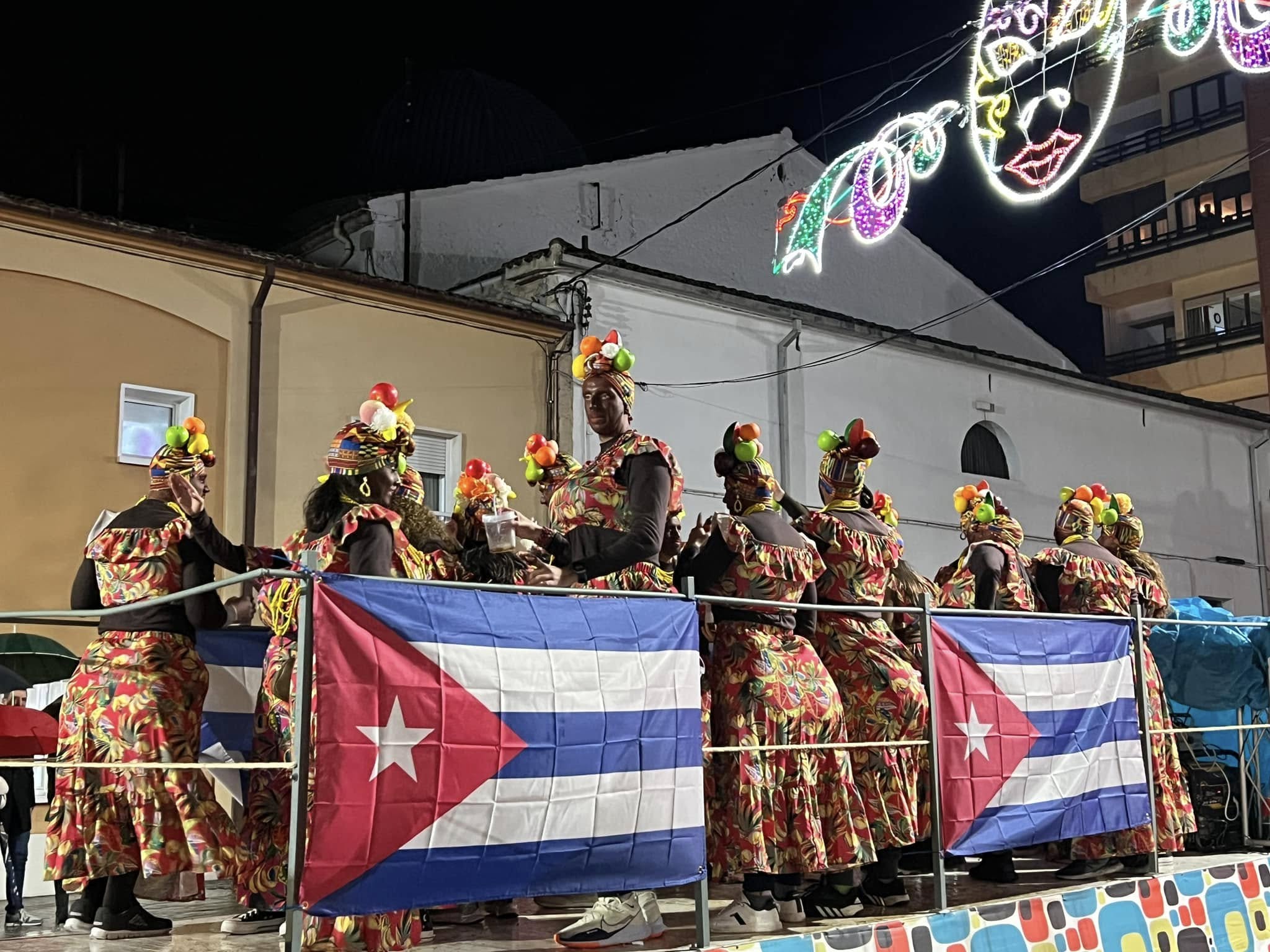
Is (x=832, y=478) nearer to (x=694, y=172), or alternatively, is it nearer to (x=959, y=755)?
(x=959, y=755)

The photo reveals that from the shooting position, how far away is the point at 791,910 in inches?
189

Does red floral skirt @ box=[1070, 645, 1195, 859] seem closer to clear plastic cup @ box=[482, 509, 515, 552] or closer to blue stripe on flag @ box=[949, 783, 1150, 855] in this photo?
blue stripe on flag @ box=[949, 783, 1150, 855]

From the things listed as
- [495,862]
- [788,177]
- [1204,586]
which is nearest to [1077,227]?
[1204,586]

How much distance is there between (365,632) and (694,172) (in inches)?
566

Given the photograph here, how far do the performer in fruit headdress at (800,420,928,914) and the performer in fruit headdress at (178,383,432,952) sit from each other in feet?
5.64

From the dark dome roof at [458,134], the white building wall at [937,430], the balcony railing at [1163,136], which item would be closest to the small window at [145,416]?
the white building wall at [937,430]

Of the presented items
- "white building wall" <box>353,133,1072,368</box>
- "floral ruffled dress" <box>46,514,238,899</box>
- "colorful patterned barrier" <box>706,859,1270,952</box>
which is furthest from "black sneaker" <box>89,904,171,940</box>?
"white building wall" <box>353,133,1072,368</box>

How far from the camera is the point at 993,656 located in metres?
4.94

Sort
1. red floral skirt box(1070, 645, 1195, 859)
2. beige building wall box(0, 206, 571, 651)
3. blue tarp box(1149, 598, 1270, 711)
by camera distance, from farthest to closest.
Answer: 1. beige building wall box(0, 206, 571, 651)
2. blue tarp box(1149, 598, 1270, 711)
3. red floral skirt box(1070, 645, 1195, 859)

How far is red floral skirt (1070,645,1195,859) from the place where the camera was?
18.6ft

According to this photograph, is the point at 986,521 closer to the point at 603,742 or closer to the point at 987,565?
the point at 987,565

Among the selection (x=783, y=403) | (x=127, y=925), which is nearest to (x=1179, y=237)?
(x=783, y=403)

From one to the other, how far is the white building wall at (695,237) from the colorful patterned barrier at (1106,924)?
10.8 m

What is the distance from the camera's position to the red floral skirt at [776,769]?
4.52 metres
